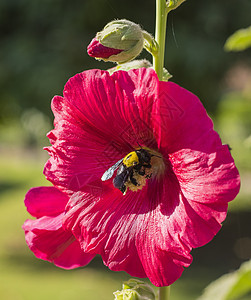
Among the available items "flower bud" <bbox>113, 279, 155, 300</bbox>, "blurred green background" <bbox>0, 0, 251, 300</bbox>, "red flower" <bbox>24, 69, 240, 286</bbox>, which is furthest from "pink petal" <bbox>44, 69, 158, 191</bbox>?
"blurred green background" <bbox>0, 0, 251, 300</bbox>

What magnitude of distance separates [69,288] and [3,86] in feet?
8.82

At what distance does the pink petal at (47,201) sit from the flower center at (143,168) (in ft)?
0.38

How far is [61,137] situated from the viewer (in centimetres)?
70

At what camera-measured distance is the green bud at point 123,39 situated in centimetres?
68

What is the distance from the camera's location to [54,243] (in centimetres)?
77

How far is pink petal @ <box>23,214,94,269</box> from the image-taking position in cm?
75

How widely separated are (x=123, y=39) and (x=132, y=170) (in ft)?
0.59

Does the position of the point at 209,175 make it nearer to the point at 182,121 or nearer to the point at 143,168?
the point at 182,121

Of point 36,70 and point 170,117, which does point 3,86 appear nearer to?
point 36,70

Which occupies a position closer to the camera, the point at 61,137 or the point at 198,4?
the point at 61,137

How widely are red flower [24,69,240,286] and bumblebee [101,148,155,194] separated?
0.05ft

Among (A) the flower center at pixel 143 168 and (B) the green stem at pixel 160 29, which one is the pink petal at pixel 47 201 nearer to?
(A) the flower center at pixel 143 168

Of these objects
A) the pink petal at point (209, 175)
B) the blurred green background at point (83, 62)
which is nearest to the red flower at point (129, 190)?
the pink petal at point (209, 175)

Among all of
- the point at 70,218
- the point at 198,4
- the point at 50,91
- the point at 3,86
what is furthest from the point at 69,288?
the point at 70,218
